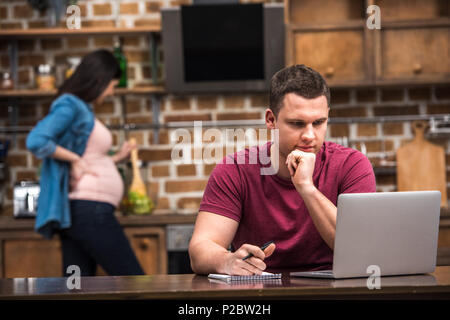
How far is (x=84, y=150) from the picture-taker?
9.23 ft

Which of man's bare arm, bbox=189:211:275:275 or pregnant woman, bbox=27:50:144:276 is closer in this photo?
man's bare arm, bbox=189:211:275:275

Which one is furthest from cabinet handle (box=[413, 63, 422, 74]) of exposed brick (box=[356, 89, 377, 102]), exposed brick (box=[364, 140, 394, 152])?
exposed brick (box=[364, 140, 394, 152])

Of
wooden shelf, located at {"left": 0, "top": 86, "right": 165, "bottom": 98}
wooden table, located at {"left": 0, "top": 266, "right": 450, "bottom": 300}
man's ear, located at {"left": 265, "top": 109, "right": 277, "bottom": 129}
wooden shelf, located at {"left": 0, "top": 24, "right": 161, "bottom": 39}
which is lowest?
wooden table, located at {"left": 0, "top": 266, "right": 450, "bottom": 300}

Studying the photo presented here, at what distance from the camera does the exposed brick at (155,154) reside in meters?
3.77

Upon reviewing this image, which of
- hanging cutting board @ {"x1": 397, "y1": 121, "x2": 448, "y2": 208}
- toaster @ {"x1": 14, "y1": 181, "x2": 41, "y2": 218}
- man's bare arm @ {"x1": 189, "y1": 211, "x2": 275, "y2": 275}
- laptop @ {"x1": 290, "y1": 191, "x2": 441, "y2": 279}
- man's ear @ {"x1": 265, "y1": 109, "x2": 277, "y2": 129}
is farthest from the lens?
hanging cutting board @ {"x1": 397, "y1": 121, "x2": 448, "y2": 208}

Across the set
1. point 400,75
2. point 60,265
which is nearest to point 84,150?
point 60,265

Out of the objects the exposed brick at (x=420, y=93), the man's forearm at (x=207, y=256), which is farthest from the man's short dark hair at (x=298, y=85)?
the exposed brick at (x=420, y=93)

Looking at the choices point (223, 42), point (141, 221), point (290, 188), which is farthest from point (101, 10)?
point (290, 188)

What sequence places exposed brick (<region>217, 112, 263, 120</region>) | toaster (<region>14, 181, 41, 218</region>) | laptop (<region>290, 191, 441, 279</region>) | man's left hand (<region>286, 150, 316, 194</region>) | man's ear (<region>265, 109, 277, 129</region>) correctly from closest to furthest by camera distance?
laptop (<region>290, 191, 441, 279</region>), man's left hand (<region>286, 150, 316, 194</region>), man's ear (<region>265, 109, 277, 129</region>), toaster (<region>14, 181, 41, 218</region>), exposed brick (<region>217, 112, 263, 120</region>)

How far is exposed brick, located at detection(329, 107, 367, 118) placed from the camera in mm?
3729

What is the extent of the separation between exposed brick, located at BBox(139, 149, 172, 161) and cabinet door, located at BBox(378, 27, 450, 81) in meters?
1.25

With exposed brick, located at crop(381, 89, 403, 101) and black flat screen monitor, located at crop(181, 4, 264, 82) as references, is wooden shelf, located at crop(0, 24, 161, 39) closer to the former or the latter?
black flat screen monitor, located at crop(181, 4, 264, 82)

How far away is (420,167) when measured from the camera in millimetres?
3539
